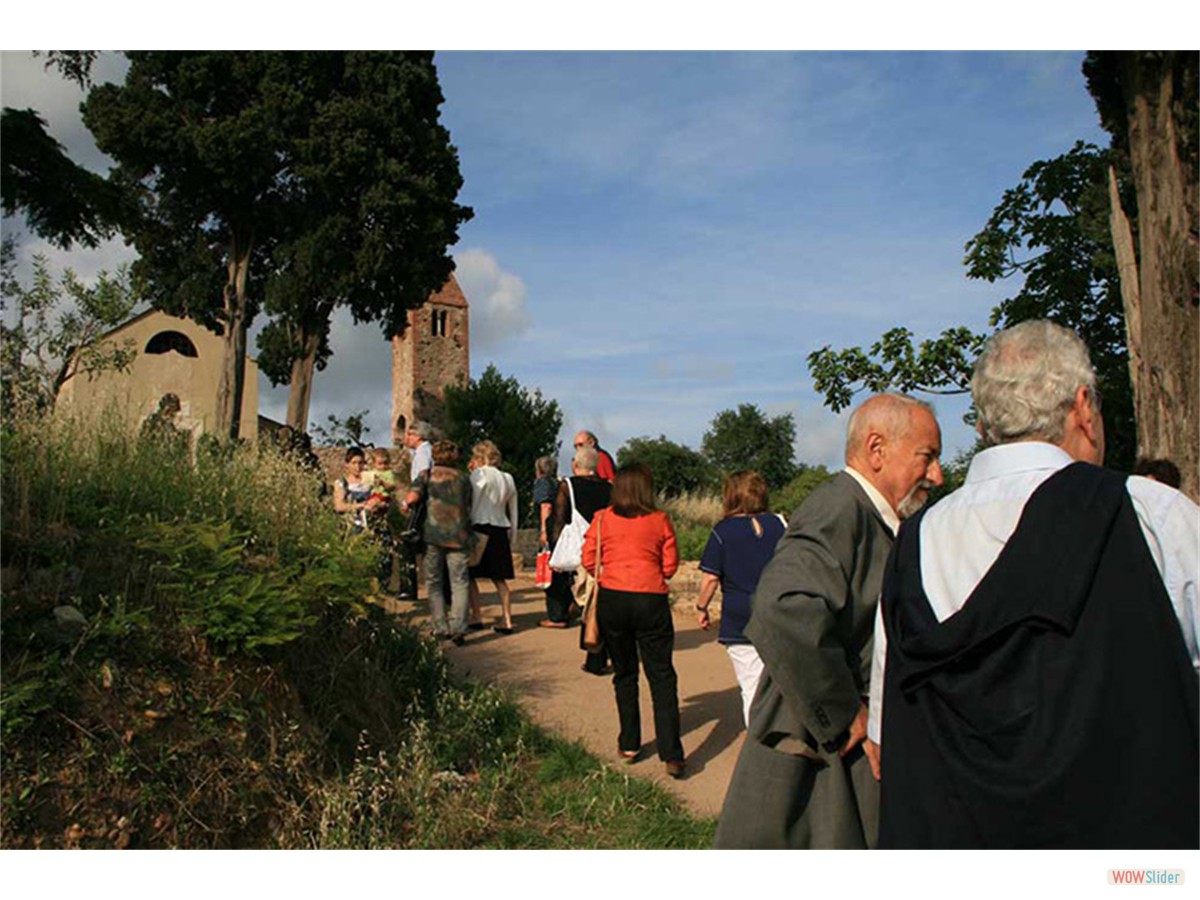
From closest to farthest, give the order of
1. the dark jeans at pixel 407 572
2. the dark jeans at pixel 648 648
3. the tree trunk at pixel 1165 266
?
the dark jeans at pixel 648 648
the tree trunk at pixel 1165 266
the dark jeans at pixel 407 572

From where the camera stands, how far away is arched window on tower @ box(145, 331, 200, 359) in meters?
39.3

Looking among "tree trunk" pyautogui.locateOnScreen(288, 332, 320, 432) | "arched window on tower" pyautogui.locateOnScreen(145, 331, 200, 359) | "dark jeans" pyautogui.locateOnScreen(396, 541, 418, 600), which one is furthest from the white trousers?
"arched window on tower" pyautogui.locateOnScreen(145, 331, 200, 359)

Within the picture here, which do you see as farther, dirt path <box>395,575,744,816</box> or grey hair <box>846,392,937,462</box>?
dirt path <box>395,575,744,816</box>

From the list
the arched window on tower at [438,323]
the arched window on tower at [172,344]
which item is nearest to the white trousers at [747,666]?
the arched window on tower at [172,344]

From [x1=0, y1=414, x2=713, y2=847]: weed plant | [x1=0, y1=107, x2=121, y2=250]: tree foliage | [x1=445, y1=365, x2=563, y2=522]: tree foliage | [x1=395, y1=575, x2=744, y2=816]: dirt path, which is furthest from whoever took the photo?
[x1=445, y1=365, x2=563, y2=522]: tree foliage

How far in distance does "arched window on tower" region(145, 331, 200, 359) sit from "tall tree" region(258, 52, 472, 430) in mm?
13902

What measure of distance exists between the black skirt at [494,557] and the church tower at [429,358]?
127 feet

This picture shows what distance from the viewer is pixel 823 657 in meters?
2.77

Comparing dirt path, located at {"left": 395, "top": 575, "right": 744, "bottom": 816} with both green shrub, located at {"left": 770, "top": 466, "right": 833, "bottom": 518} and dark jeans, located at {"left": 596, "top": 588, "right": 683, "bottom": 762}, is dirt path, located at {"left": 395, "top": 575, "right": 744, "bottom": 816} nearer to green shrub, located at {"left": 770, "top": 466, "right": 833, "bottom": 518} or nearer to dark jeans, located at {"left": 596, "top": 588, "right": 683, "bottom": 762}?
dark jeans, located at {"left": 596, "top": 588, "right": 683, "bottom": 762}

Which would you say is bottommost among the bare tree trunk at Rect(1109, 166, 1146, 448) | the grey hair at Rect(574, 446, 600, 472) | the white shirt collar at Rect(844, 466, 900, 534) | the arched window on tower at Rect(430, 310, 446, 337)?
the white shirt collar at Rect(844, 466, 900, 534)

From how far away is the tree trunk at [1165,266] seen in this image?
849 centimetres

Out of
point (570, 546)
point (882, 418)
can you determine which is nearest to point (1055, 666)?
point (882, 418)

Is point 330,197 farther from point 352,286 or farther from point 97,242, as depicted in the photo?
point 97,242

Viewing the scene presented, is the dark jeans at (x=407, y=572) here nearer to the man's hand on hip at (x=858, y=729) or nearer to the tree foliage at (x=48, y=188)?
the tree foliage at (x=48, y=188)
